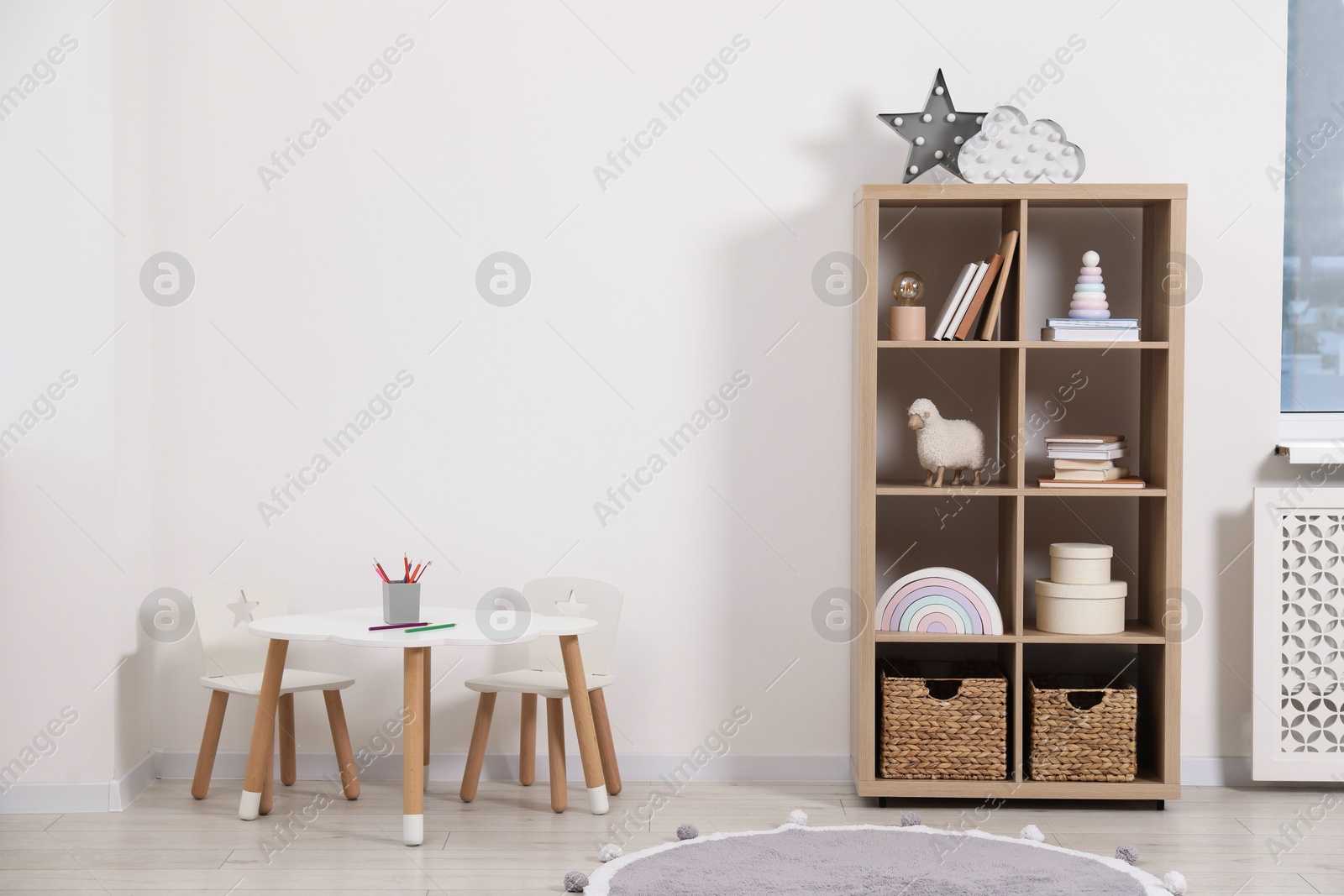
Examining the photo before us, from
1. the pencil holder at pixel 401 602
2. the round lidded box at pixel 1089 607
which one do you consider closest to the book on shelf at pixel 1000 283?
the round lidded box at pixel 1089 607

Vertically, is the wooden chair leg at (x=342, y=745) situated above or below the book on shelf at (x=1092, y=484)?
below

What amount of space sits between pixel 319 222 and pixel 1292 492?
2965 mm

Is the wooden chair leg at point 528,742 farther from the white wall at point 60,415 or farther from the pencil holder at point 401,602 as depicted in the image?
the white wall at point 60,415

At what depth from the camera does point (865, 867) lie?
2.55m

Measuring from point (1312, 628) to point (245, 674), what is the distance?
122 inches

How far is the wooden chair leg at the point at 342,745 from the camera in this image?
3.08 m

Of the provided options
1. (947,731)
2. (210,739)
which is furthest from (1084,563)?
(210,739)

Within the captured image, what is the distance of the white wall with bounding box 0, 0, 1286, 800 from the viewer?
325cm

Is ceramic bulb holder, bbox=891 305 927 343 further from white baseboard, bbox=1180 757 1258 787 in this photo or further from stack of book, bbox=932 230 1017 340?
white baseboard, bbox=1180 757 1258 787

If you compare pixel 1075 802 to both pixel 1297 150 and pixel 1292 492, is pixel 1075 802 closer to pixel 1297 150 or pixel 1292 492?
pixel 1292 492

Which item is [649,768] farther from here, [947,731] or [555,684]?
[947,731]

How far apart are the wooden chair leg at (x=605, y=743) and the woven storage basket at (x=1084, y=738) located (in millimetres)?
1167

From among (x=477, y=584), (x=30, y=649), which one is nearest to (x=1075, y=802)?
(x=477, y=584)

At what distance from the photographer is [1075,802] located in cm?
307
